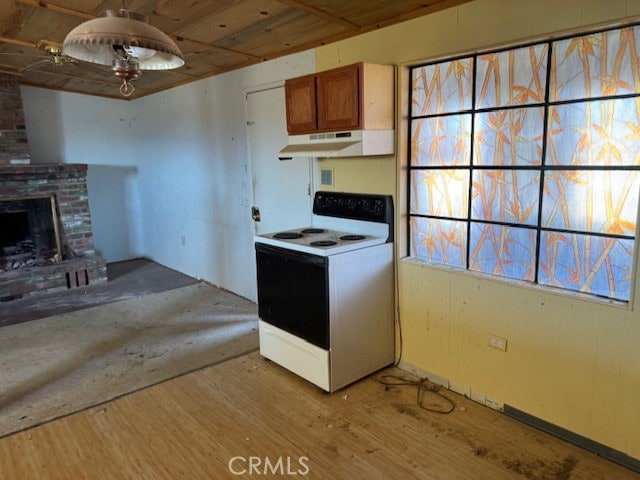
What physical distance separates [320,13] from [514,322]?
6.96 feet

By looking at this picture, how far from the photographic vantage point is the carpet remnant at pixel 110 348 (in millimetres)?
2787

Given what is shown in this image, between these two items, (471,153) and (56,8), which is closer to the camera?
(471,153)

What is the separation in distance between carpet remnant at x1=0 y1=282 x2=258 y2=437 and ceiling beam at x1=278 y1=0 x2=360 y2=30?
95.0 inches

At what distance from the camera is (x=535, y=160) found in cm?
225

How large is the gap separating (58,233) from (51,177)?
69 centimetres

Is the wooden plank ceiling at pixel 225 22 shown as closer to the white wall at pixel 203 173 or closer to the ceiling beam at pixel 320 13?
the ceiling beam at pixel 320 13

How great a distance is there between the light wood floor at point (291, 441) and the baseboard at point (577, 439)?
0.11ft

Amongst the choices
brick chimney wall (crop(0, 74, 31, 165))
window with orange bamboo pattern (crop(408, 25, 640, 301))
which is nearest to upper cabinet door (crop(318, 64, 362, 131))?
window with orange bamboo pattern (crop(408, 25, 640, 301))

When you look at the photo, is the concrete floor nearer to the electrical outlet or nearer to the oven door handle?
the oven door handle

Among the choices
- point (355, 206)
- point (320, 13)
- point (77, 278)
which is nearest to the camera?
point (320, 13)

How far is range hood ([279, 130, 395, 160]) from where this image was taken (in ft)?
8.65

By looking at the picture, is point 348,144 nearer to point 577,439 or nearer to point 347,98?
point 347,98

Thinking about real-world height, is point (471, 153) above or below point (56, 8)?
below

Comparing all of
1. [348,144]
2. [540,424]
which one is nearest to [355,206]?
[348,144]
